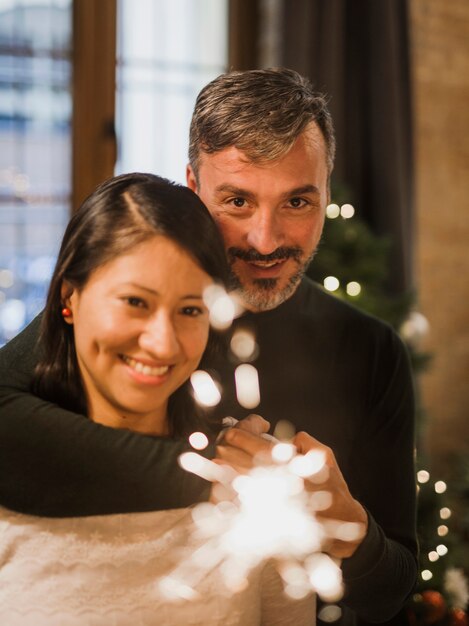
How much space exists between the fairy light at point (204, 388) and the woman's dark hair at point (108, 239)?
3.4 inches

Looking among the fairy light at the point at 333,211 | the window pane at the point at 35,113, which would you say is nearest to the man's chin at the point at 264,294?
the fairy light at the point at 333,211

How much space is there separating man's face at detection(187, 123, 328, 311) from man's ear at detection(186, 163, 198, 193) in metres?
0.02

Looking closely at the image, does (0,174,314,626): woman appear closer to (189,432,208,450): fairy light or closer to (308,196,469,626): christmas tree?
(189,432,208,450): fairy light

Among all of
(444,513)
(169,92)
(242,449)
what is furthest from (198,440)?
(169,92)

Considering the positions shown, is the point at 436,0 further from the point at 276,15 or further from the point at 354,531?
the point at 354,531

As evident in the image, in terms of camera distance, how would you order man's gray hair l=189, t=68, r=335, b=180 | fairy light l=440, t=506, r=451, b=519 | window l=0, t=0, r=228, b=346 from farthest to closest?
window l=0, t=0, r=228, b=346 < fairy light l=440, t=506, r=451, b=519 < man's gray hair l=189, t=68, r=335, b=180

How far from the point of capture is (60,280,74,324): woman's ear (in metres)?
0.63

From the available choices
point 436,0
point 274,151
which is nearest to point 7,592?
point 274,151

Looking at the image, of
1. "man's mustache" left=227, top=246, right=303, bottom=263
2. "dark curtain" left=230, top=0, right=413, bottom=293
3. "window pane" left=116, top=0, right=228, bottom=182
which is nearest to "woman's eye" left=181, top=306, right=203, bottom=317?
"man's mustache" left=227, top=246, right=303, bottom=263

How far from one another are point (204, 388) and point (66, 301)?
5.5 inches

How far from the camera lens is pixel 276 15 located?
96.0 inches

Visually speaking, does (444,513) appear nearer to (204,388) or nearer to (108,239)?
(204,388)

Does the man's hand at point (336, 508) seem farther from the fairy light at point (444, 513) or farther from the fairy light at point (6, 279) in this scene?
the fairy light at point (6, 279)

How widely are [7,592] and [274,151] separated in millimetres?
423
